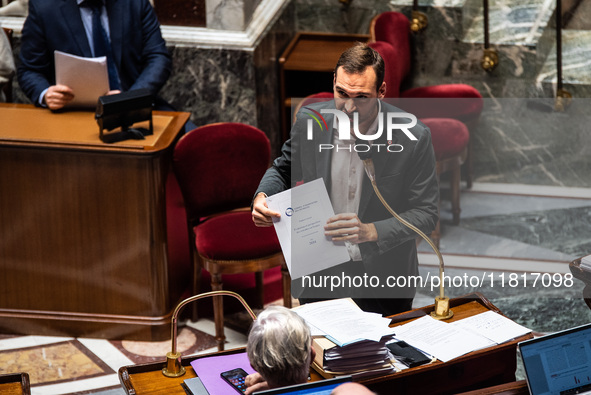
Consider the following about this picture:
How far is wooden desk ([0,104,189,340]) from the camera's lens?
159 inches

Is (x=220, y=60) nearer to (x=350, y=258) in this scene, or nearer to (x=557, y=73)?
(x=557, y=73)

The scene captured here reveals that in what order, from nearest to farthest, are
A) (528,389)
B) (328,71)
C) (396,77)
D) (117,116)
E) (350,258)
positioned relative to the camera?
(528,389) → (350,258) → (117,116) → (396,77) → (328,71)

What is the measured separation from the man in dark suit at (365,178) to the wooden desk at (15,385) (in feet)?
2.89

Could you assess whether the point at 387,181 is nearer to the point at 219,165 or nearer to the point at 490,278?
the point at 219,165

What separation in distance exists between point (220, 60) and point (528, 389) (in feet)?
11.5

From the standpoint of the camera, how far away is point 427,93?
559 cm

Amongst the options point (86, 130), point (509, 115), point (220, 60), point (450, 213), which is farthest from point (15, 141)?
point (509, 115)

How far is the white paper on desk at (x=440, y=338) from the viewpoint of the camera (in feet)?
8.71

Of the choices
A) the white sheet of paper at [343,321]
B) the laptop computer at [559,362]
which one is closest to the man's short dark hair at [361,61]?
the white sheet of paper at [343,321]

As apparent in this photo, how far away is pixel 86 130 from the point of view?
13.8 ft

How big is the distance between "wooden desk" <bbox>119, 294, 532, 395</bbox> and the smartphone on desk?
0.45 feet

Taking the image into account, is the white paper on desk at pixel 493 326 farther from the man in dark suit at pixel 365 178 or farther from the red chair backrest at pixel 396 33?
the red chair backrest at pixel 396 33

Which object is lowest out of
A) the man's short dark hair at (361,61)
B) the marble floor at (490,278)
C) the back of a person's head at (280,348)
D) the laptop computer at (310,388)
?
the marble floor at (490,278)

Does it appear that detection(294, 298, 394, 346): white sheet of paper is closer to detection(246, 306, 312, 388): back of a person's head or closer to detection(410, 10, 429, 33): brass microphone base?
detection(246, 306, 312, 388): back of a person's head
